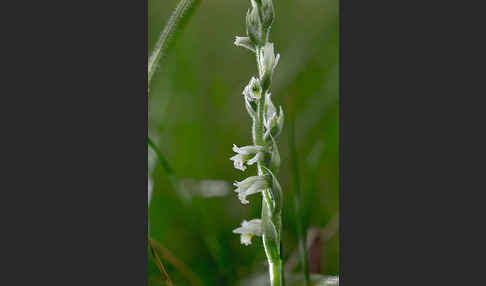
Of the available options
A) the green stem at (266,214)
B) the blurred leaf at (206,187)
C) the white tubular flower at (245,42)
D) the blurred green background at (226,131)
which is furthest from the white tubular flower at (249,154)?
the blurred leaf at (206,187)

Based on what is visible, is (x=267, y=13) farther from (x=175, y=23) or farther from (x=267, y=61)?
(x=175, y=23)

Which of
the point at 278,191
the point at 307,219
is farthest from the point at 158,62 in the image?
the point at 307,219

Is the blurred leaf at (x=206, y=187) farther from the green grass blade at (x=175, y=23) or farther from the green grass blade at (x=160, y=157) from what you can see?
the green grass blade at (x=175, y=23)

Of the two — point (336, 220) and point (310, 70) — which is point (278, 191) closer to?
point (336, 220)

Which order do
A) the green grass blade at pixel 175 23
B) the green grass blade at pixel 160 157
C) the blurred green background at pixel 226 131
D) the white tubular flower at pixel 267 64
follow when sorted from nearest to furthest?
1. the white tubular flower at pixel 267 64
2. the green grass blade at pixel 175 23
3. the green grass blade at pixel 160 157
4. the blurred green background at pixel 226 131

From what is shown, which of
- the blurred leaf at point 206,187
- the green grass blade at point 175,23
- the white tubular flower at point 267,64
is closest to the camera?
the white tubular flower at point 267,64

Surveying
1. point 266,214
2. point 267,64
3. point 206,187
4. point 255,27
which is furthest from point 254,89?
point 206,187

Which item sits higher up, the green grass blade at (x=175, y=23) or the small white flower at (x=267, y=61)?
the green grass blade at (x=175, y=23)

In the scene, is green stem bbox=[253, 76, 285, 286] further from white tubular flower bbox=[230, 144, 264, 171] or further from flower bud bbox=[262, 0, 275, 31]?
flower bud bbox=[262, 0, 275, 31]

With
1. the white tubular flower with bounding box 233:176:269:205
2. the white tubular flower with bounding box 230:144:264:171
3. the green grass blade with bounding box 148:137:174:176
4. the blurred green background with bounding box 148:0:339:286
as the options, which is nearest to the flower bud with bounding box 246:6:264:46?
the blurred green background with bounding box 148:0:339:286
